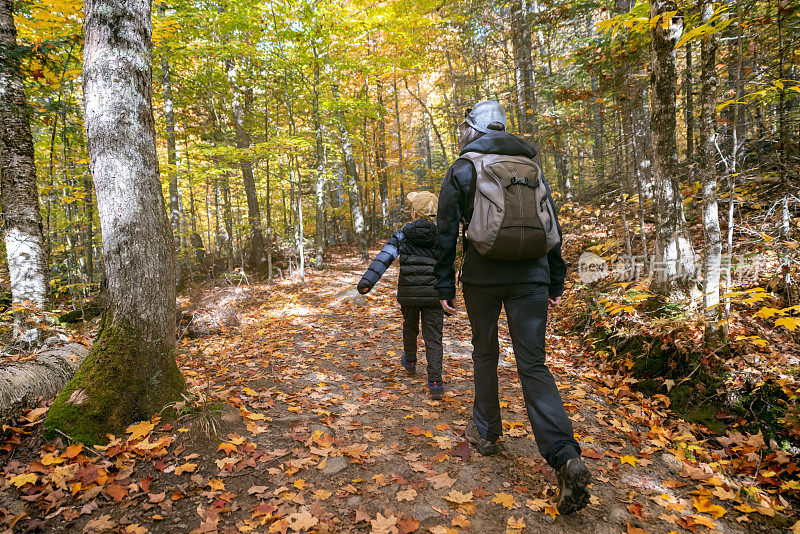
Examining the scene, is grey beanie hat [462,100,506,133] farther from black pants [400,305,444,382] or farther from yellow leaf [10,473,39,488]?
yellow leaf [10,473,39,488]

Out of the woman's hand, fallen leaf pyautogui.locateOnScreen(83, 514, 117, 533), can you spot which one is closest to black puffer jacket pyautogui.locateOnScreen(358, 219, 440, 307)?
the woman's hand

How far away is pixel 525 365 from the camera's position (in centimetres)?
251

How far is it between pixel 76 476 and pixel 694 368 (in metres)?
5.40

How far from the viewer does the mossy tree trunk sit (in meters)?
2.94

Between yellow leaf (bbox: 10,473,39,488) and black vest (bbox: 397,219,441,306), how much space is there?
10.1 ft

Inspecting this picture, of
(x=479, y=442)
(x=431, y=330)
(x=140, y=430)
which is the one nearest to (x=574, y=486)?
(x=479, y=442)

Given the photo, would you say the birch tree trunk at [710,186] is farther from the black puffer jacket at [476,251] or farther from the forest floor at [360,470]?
the black puffer jacket at [476,251]

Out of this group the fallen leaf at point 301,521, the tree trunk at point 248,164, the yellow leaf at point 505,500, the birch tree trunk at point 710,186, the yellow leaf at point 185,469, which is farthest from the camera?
the tree trunk at point 248,164

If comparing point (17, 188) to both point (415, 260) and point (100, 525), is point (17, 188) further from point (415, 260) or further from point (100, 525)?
point (415, 260)

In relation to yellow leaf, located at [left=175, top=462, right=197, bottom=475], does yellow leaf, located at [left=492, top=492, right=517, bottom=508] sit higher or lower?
lower

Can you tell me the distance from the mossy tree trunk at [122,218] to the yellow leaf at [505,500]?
8.89 feet

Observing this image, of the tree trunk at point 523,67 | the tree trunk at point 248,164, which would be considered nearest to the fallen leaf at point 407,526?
the tree trunk at point 523,67

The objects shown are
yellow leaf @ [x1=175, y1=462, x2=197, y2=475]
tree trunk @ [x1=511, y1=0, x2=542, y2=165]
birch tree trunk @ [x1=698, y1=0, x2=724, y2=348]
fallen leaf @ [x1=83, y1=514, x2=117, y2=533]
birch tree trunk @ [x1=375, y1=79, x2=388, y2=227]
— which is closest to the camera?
fallen leaf @ [x1=83, y1=514, x2=117, y2=533]

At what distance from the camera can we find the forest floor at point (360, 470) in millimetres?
2227
